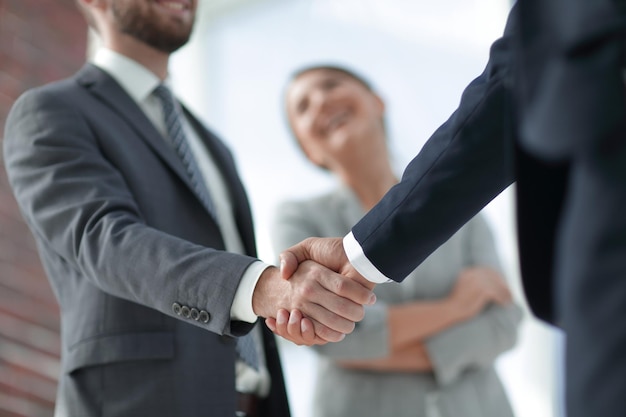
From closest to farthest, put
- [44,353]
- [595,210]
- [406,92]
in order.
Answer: [595,210] → [44,353] → [406,92]

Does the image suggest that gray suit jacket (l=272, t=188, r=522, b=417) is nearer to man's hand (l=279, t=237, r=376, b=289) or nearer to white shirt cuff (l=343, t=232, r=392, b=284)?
man's hand (l=279, t=237, r=376, b=289)

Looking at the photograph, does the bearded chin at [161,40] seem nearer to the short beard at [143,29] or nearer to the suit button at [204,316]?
the short beard at [143,29]

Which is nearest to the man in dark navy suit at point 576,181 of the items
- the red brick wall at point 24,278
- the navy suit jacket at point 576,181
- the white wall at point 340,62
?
the navy suit jacket at point 576,181

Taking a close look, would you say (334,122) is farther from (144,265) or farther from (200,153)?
(144,265)

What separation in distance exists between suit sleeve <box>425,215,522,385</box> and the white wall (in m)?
0.93

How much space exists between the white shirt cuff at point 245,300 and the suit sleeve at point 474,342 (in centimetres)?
80

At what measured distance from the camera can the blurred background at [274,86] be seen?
3.08m

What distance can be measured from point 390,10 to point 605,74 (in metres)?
3.00

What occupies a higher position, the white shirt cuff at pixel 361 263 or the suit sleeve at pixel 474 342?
the white shirt cuff at pixel 361 263

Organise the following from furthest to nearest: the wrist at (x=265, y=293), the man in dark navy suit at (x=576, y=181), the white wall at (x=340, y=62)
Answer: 1. the white wall at (x=340, y=62)
2. the wrist at (x=265, y=293)
3. the man in dark navy suit at (x=576, y=181)

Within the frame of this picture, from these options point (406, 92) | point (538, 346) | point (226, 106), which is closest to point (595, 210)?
point (538, 346)

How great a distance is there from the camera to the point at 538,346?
3.26 metres

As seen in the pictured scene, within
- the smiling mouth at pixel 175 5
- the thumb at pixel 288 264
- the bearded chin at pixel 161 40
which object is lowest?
the thumb at pixel 288 264

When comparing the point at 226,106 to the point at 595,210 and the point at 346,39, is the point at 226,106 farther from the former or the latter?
the point at 595,210
